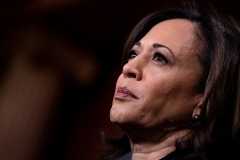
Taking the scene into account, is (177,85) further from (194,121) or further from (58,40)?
(58,40)

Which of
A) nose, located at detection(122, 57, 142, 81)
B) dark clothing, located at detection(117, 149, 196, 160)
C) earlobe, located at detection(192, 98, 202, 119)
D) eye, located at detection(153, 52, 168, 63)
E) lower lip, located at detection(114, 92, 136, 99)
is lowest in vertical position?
dark clothing, located at detection(117, 149, 196, 160)

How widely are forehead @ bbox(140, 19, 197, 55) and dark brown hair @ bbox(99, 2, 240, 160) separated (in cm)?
2

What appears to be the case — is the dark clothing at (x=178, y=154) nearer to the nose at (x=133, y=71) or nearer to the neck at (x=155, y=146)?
the neck at (x=155, y=146)

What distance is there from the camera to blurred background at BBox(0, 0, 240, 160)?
222 cm

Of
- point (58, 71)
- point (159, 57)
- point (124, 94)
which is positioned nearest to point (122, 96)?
point (124, 94)

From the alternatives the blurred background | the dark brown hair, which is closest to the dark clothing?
the dark brown hair

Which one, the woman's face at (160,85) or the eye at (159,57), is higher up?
the eye at (159,57)

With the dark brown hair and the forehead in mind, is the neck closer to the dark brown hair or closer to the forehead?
the dark brown hair

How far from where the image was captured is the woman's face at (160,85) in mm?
1016

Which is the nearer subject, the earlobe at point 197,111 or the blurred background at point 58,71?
the earlobe at point 197,111

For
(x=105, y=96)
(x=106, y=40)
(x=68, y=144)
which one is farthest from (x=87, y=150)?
(x=106, y=40)

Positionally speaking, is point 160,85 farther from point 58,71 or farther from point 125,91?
point 58,71

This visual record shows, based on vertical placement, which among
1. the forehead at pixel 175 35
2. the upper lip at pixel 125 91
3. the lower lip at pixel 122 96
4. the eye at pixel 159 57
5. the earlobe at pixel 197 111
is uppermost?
the forehead at pixel 175 35

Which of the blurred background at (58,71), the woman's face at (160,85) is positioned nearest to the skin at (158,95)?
the woman's face at (160,85)
